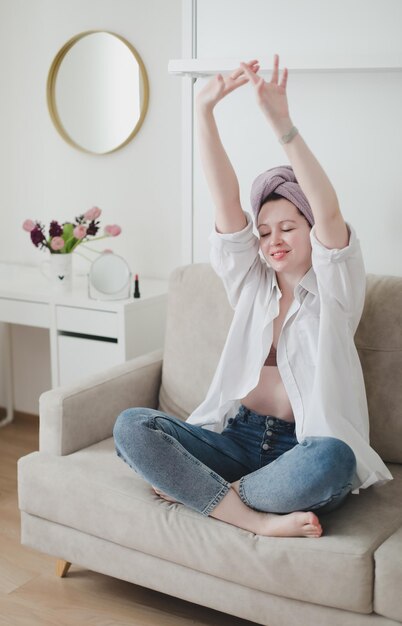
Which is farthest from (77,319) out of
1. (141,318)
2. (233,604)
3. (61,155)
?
(233,604)

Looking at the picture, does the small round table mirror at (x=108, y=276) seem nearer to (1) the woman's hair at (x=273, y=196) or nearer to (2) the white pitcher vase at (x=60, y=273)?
(2) the white pitcher vase at (x=60, y=273)

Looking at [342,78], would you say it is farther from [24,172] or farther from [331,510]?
[24,172]

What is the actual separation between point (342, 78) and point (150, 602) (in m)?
1.55

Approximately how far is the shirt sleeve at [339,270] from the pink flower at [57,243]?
50.0 inches

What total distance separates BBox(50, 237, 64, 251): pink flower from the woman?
3.22ft

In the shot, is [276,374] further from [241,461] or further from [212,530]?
[212,530]

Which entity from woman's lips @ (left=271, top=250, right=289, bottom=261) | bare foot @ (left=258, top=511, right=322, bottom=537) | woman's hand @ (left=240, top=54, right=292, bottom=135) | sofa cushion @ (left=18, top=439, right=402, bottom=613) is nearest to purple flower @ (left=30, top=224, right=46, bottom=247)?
sofa cushion @ (left=18, top=439, right=402, bottom=613)

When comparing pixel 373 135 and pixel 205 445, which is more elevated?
pixel 373 135

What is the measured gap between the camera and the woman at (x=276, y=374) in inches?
77.1

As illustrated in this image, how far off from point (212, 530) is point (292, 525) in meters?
0.19

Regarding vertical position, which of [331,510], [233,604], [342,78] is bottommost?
[233,604]

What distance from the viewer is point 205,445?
7.02ft

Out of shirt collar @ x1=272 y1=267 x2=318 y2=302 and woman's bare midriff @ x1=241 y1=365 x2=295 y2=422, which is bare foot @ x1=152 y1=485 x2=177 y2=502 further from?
shirt collar @ x1=272 y1=267 x2=318 y2=302

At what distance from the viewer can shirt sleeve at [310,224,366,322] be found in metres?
2.03
